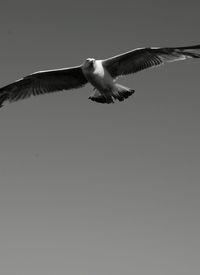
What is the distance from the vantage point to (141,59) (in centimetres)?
1330

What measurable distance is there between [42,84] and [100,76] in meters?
1.68

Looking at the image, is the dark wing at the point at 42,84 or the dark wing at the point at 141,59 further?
the dark wing at the point at 42,84

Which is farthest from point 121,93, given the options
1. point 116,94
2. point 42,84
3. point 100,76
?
point 42,84

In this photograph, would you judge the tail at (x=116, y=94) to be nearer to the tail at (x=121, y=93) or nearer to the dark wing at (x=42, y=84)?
the tail at (x=121, y=93)

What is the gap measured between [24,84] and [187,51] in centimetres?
405

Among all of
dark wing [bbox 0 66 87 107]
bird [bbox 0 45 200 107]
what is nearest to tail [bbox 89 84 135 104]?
bird [bbox 0 45 200 107]

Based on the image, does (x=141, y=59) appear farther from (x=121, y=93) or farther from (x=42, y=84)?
(x=42, y=84)

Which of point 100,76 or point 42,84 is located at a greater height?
point 42,84

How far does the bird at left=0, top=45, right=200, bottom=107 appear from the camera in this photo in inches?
511

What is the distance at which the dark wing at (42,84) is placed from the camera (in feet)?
45.6

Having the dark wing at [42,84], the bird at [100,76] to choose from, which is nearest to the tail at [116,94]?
the bird at [100,76]

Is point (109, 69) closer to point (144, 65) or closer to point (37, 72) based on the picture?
point (144, 65)

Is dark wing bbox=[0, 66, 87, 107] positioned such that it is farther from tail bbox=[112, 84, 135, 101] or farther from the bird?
tail bbox=[112, 84, 135, 101]

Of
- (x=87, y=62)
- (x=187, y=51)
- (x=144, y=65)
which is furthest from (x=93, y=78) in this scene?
(x=187, y=51)
